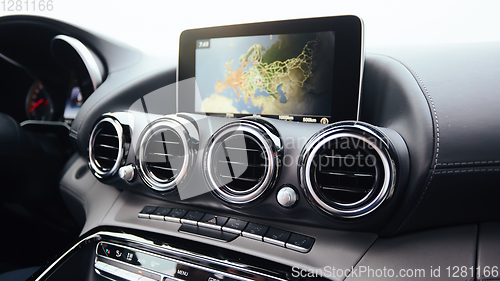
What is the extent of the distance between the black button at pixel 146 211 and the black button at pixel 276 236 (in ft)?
1.45

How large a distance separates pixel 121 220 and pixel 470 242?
3.57ft

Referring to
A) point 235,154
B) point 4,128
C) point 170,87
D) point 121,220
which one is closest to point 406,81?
point 235,154

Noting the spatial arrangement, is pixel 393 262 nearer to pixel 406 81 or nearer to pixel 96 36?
pixel 406 81

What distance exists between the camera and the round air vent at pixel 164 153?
0.95 metres

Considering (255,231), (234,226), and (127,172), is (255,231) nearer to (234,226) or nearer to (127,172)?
(234,226)

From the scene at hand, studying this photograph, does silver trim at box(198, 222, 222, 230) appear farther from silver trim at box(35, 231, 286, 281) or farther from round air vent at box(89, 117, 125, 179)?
round air vent at box(89, 117, 125, 179)

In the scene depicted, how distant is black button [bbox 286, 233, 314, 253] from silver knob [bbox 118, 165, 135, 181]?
0.58 m

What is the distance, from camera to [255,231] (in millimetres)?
887

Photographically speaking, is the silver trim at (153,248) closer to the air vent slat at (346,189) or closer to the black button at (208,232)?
the black button at (208,232)

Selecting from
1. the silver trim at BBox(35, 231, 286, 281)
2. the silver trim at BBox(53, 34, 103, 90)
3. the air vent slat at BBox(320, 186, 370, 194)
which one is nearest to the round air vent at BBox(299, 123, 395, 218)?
the air vent slat at BBox(320, 186, 370, 194)

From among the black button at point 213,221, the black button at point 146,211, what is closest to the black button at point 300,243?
the black button at point 213,221

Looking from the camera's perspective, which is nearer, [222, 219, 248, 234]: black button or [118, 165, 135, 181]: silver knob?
[222, 219, 248, 234]: black button

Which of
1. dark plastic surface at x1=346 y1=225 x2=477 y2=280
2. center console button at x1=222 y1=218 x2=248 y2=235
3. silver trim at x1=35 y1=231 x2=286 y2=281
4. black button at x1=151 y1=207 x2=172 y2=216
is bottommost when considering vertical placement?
silver trim at x1=35 y1=231 x2=286 y2=281

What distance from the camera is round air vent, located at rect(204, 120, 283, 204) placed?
833 mm
